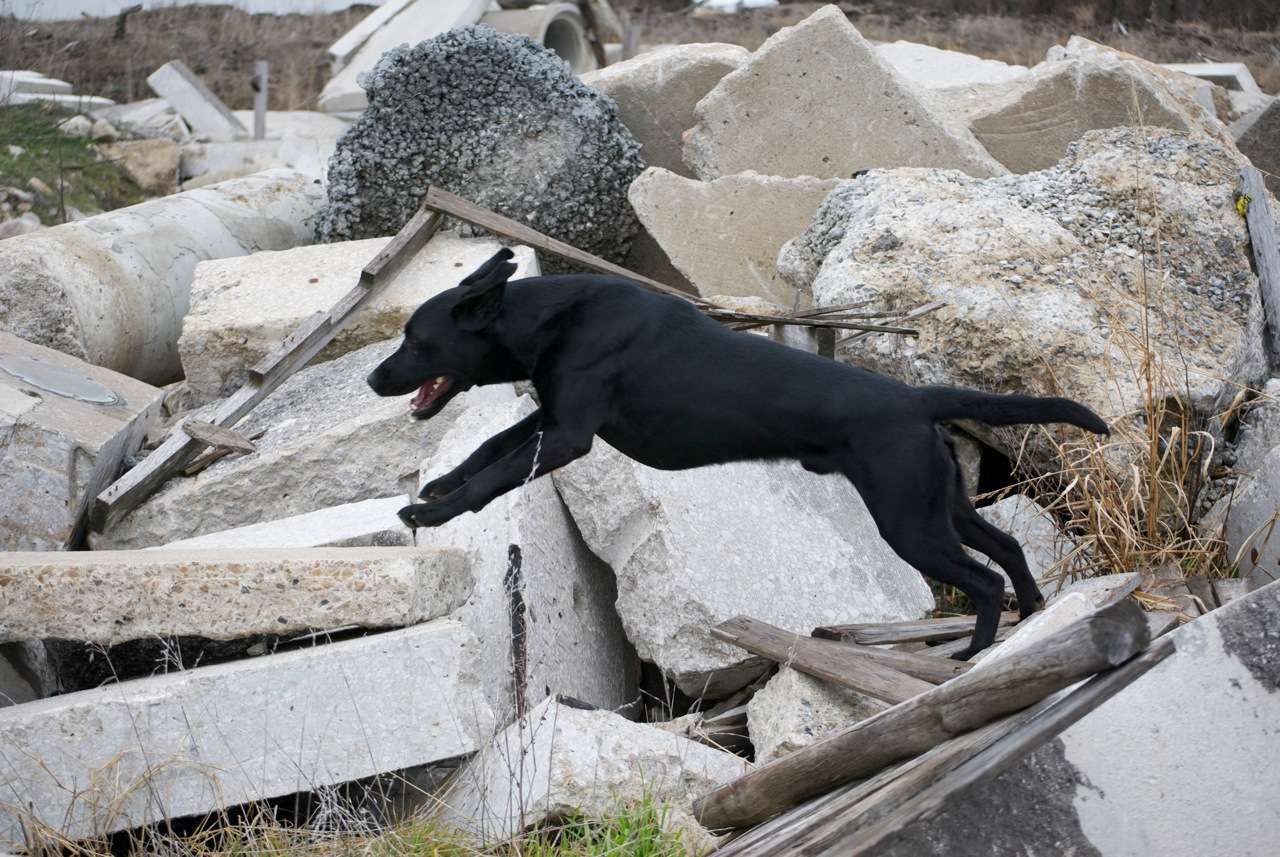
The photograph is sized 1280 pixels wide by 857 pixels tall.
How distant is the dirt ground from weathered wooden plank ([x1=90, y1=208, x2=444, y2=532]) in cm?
984

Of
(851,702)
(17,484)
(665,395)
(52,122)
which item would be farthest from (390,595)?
(52,122)

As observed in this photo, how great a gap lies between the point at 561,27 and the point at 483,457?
12773mm

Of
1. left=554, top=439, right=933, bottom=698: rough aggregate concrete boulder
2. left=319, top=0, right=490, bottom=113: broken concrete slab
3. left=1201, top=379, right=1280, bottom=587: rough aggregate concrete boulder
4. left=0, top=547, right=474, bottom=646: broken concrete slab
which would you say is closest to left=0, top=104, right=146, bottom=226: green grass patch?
left=319, top=0, right=490, bottom=113: broken concrete slab

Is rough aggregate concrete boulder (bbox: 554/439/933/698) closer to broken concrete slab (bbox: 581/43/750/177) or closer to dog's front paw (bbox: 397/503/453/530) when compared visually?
dog's front paw (bbox: 397/503/453/530)

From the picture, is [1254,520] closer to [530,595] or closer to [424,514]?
[530,595]

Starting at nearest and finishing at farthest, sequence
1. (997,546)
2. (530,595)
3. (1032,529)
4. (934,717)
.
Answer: (934,717)
(997,546)
(530,595)
(1032,529)

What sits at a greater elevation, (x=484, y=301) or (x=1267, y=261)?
(x=484, y=301)

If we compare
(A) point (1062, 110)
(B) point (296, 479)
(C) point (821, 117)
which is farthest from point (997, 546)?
(A) point (1062, 110)

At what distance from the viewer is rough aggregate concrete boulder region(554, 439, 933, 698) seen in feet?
15.6

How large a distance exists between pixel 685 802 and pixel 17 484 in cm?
324

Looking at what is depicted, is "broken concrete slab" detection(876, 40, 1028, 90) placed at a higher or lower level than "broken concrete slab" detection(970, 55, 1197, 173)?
lower

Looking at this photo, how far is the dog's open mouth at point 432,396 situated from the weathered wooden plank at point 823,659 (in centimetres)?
135

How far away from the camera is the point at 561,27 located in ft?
51.4

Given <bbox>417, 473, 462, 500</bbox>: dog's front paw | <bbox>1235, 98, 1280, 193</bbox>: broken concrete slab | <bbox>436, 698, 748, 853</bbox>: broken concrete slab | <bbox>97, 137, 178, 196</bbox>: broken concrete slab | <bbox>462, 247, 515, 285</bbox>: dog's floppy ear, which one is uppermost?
<bbox>462, 247, 515, 285</bbox>: dog's floppy ear
